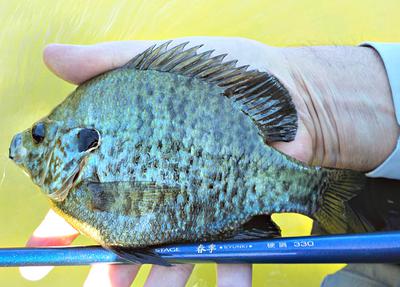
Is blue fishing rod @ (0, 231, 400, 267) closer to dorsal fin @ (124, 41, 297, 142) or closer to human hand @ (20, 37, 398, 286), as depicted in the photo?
human hand @ (20, 37, 398, 286)

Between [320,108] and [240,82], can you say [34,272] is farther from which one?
[320,108]

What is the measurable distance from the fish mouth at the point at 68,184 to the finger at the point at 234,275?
20.9 inches

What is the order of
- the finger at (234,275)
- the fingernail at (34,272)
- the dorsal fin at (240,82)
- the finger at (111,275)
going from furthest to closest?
the fingernail at (34,272) → the finger at (111,275) → the finger at (234,275) → the dorsal fin at (240,82)

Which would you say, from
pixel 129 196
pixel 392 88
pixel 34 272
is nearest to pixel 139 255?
pixel 129 196

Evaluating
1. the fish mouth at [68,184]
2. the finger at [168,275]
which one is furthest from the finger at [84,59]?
the finger at [168,275]

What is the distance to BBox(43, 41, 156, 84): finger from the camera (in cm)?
147

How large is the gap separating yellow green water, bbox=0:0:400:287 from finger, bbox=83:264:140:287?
90 centimetres

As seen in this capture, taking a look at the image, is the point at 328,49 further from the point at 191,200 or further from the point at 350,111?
the point at 191,200

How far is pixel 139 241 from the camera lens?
132 cm

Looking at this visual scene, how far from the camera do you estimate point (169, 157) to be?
4.18 ft

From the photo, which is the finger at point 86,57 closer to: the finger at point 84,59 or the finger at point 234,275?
the finger at point 84,59

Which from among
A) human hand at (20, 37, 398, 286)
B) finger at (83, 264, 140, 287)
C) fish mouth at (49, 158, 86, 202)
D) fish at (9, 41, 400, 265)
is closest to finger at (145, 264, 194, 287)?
human hand at (20, 37, 398, 286)

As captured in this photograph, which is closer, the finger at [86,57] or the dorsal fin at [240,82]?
the dorsal fin at [240,82]

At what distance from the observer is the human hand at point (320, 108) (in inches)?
62.6
